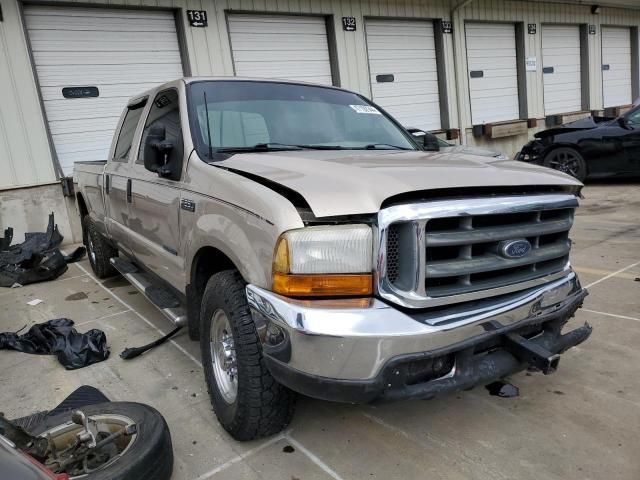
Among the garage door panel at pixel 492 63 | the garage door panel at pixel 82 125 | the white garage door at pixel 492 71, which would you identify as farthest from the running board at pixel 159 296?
the garage door panel at pixel 492 63

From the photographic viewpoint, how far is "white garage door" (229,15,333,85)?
10.0 meters

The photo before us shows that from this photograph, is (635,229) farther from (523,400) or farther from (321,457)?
(321,457)

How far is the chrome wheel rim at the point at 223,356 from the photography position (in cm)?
269

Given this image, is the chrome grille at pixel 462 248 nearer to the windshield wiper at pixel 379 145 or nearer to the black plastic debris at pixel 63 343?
the windshield wiper at pixel 379 145

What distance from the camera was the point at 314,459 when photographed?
2.54m

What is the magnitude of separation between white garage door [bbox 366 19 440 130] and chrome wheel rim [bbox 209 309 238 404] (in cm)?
1011

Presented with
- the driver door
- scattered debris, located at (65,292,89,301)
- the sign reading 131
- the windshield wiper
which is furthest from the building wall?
the windshield wiper

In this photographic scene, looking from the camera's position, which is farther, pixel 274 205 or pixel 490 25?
pixel 490 25

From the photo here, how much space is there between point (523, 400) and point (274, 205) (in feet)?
6.17

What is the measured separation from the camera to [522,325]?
241 centimetres

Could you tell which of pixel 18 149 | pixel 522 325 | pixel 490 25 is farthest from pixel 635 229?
pixel 490 25

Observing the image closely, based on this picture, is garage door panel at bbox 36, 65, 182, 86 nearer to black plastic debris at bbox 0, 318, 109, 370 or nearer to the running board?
the running board

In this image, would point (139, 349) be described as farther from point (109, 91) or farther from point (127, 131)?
point (109, 91)

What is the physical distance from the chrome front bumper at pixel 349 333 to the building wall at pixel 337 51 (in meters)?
7.23
